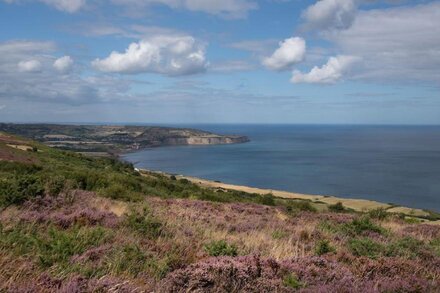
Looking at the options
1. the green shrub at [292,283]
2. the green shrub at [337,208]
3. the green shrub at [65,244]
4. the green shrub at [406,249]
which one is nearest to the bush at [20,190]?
the green shrub at [65,244]

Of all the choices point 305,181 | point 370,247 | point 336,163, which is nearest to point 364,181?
point 305,181

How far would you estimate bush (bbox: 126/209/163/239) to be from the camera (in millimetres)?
8227

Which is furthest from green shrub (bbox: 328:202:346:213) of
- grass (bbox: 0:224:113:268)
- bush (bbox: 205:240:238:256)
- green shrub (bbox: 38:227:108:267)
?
grass (bbox: 0:224:113:268)

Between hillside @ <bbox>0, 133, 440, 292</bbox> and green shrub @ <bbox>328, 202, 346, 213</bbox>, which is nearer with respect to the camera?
hillside @ <bbox>0, 133, 440, 292</bbox>

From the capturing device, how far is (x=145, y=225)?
8.48 metres

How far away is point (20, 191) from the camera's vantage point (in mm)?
10812

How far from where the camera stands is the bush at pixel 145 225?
8227 mm

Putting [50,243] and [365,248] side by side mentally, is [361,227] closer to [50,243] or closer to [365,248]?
[365,248]

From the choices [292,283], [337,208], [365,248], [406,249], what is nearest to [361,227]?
[406,249]

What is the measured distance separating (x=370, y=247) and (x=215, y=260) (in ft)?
13.8

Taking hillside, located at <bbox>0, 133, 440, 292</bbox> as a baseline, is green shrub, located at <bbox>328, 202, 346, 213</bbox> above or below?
below

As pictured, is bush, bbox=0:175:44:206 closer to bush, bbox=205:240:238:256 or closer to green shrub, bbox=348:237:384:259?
bush, bbox=205:240:238:256

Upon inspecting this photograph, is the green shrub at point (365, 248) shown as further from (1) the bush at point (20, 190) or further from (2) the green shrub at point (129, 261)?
(1) the bush at point (20, 190)

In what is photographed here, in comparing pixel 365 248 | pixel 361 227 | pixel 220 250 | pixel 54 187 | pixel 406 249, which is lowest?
pixel 361 227
